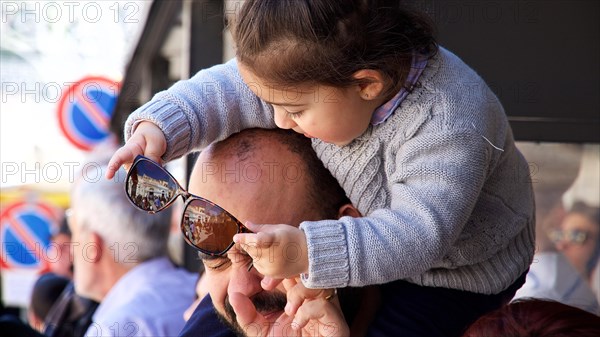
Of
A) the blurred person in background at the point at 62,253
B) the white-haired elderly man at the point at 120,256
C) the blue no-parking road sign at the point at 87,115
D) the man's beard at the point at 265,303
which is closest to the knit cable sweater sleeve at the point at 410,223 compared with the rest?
the man's beard at the point at 265,303

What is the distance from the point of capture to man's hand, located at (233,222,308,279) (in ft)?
5.46

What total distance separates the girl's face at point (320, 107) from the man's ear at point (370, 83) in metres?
0.01

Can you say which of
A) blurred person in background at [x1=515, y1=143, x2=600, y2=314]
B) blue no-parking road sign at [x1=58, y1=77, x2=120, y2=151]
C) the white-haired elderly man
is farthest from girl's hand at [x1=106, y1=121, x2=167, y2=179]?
blue no-parking road sign at [x1=58, y1=77, x2=120, y2=151]

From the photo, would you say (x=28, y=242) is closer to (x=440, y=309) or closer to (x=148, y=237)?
(x=148, y=237)

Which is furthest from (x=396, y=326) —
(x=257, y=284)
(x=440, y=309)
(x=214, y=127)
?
(x=214, y=127)

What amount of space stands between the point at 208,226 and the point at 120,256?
288 cm

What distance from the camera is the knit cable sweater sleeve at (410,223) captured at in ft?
5.68

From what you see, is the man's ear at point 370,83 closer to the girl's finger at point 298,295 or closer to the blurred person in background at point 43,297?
the girl's finger at point 298,295

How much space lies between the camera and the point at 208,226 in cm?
194

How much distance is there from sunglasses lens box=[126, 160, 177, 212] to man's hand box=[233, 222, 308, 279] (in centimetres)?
30

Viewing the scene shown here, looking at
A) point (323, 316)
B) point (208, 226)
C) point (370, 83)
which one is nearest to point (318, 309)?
point (323, 316)

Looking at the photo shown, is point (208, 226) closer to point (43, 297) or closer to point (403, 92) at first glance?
point (403, 92)

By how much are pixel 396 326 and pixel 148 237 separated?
2676mm

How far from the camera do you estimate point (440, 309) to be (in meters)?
2.12
